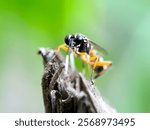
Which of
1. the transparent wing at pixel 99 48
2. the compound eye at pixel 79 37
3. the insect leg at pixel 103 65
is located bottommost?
the insect leg at pixel 103 65

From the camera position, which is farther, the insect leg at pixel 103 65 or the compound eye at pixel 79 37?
the insect leg at pixel 103 65

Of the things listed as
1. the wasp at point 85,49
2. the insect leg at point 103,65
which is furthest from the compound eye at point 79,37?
the insect leg at point 103,65

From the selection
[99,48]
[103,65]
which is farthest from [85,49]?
[103,65]

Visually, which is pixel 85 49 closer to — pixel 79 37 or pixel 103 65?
pixel 79 37

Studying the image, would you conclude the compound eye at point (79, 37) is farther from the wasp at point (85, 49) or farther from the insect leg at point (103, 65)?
the insect leg at point (103, 65)

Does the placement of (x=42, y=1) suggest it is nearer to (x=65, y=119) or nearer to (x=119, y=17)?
(x=119, y=17)
